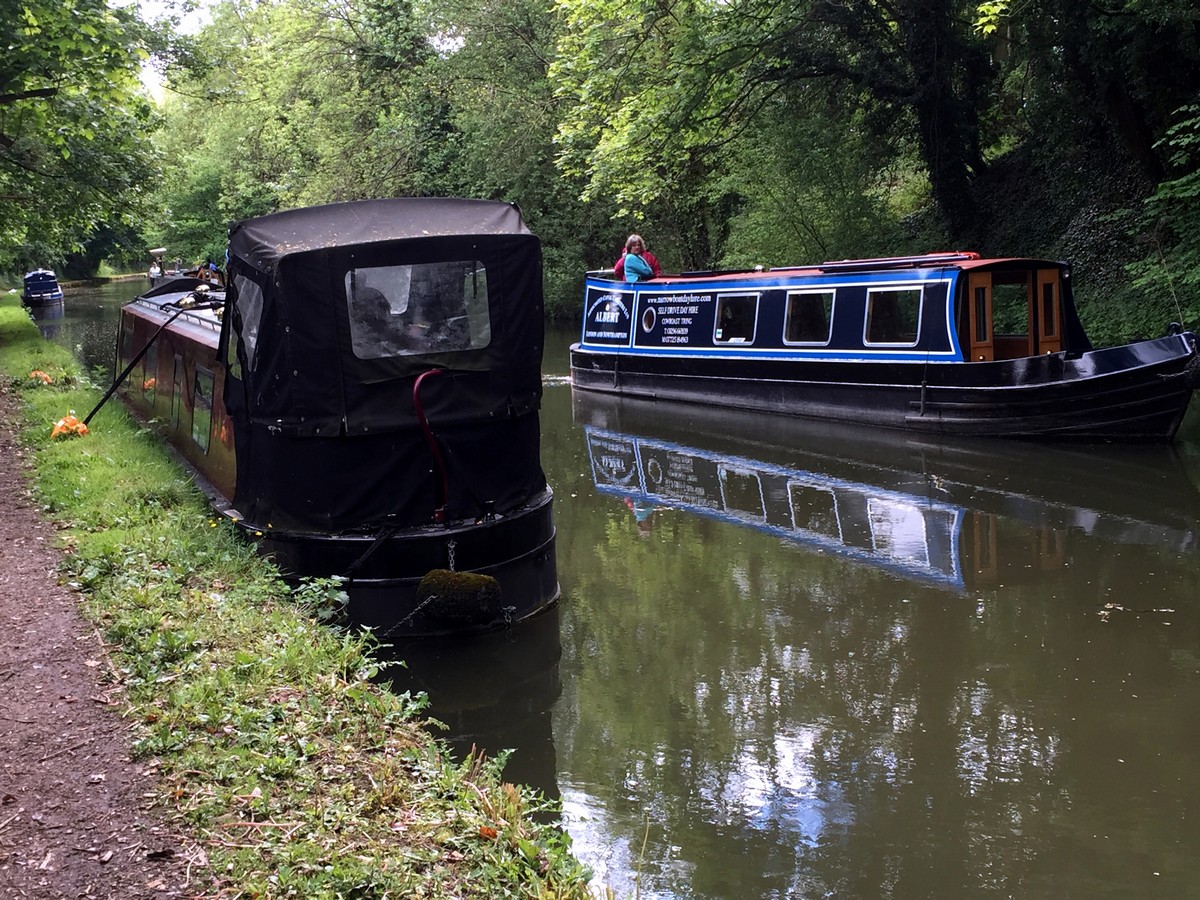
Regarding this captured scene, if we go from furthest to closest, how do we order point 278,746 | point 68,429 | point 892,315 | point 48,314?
point 48,314 < point 892,315 < point 68,429 < point 278,746

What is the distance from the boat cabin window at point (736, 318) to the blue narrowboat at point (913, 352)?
0.02 metres

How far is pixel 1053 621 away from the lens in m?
6.93

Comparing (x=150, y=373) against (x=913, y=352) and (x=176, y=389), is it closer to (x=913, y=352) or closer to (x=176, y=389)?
(x=176, y=389)

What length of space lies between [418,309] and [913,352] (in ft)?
25.9

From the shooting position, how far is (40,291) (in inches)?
1401

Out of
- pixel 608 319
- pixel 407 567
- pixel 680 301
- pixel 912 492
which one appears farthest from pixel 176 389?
pixel 608 319

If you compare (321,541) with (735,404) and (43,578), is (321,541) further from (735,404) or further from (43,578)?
(735,404)

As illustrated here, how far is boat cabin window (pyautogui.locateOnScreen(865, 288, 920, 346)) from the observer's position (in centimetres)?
1307

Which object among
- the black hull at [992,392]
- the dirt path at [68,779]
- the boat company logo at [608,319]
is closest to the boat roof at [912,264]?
the black hull at [992,392]

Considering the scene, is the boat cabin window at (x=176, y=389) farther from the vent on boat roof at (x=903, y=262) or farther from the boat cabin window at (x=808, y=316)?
the vent on boat roof at (x=903, y=262)

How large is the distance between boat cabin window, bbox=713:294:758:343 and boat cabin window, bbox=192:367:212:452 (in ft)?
26.8

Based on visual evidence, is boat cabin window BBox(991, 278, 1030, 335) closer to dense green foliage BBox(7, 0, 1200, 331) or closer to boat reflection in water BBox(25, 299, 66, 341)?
dense green foliage BBox(7, 0, 1200, 331)

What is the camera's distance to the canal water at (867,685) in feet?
14.6

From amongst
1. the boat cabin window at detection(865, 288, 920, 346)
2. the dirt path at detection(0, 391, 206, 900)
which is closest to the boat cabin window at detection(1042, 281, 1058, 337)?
the boat cabin window at detection(865, 288, 920, 346)
